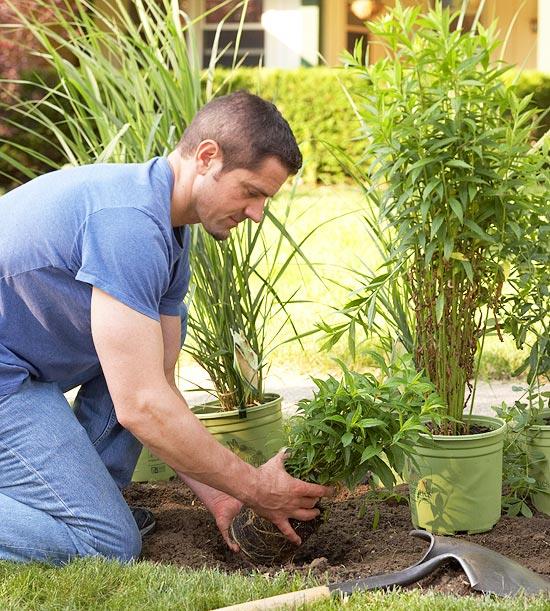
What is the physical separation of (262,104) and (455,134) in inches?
21.2

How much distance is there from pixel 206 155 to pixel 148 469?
1339mm

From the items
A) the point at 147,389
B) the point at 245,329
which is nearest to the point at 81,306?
the point at 147,389

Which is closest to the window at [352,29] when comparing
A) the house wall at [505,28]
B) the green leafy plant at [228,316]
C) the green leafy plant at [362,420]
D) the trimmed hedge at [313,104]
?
the house wall at [505,28]

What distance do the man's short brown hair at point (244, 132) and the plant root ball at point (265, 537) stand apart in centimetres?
96

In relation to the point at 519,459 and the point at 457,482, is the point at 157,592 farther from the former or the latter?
the point at 519,459

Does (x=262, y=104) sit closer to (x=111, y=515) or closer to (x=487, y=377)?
(x=111, y=515)

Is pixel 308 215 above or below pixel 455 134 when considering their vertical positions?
below

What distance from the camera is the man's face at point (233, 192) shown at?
2482mm

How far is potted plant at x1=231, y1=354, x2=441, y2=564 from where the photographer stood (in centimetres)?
237

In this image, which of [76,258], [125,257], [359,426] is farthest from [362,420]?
[76,258]

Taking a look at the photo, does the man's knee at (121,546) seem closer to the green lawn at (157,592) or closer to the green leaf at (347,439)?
the green lawn at (157,592)

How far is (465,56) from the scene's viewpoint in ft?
8.76

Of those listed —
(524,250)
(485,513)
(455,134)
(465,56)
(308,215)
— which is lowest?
(308,215)

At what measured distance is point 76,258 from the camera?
2477mm
